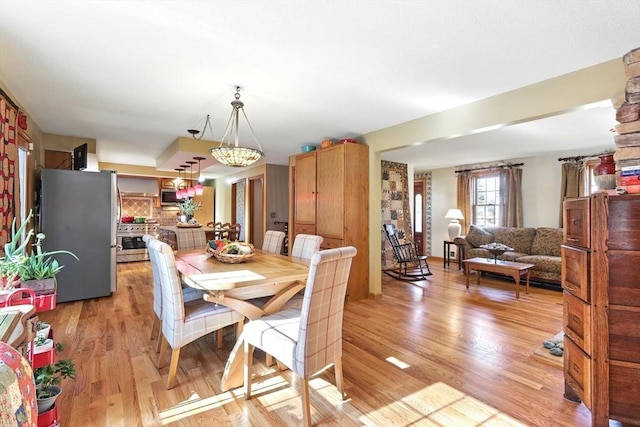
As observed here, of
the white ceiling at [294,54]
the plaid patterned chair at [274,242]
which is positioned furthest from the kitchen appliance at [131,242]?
the plaid patterned chair at [274,242]

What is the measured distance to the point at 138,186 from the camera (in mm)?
8141

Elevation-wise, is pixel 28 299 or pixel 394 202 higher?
pixel 394 202

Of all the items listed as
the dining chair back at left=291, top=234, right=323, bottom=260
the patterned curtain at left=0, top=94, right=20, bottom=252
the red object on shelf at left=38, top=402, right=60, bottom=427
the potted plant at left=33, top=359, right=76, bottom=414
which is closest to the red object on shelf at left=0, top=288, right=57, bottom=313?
the potted plant at left=33, top=359, right=76, bottom=414

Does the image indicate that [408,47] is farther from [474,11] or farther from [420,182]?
[420,182]

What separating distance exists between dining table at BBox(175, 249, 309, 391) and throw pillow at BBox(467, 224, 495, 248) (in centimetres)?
480

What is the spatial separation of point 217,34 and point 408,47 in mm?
1308

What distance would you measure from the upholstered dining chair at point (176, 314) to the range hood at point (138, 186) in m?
6.83

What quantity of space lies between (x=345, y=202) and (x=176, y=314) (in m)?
2.68

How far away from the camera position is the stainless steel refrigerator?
3.95 meters

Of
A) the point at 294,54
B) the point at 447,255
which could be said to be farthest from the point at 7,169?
the point at 447,255

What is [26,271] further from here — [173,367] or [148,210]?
[148,210]

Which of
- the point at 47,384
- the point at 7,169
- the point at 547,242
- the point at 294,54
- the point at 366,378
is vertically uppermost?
the point at 294,54

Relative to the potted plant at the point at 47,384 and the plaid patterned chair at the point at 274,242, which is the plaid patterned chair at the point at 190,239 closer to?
A: the plaid patterned chair at the point at 274,242

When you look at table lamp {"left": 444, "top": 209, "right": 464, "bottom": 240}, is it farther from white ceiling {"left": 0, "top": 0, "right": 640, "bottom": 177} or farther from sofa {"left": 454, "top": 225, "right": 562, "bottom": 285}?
white ceiling {"left": 0, "top": 0, "right": 640, "bottom": 177}
